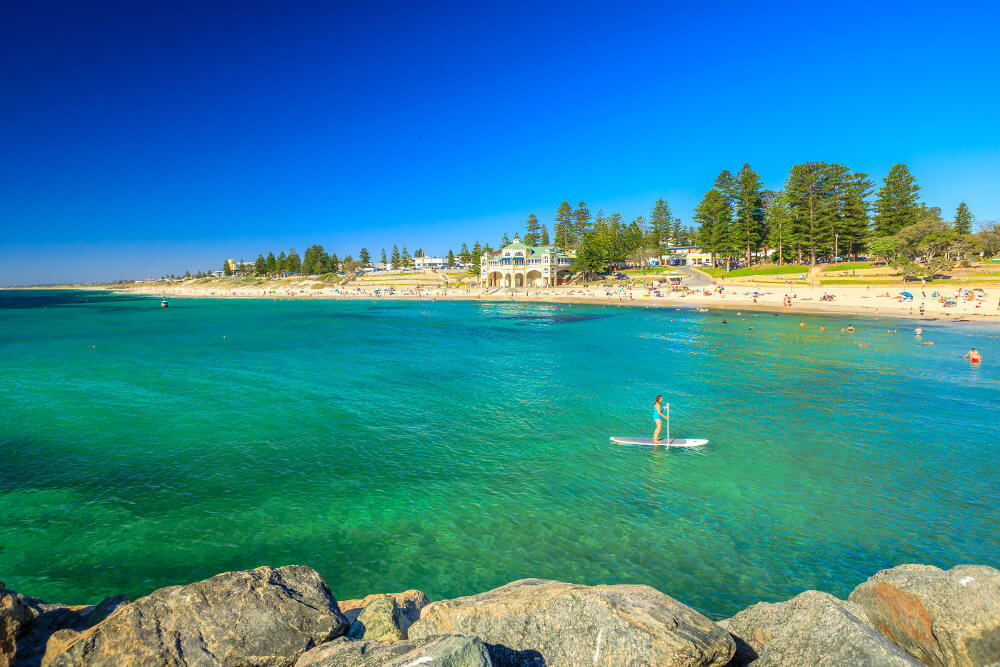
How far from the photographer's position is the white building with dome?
359 ft

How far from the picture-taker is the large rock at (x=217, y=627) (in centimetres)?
527

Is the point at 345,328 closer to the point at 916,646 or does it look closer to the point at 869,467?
the point at 869,467

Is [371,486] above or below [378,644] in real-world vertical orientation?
below

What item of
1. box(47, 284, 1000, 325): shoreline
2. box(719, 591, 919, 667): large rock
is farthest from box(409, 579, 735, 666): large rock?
box(47, 284, 1000, 325): shoreline

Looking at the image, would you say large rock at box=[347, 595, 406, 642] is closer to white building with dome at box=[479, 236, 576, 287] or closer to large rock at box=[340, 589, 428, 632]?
large rock at box=[340, 589, 428, 632]

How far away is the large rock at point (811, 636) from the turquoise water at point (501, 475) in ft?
9.44

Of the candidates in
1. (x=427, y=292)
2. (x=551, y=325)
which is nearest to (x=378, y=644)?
(x=551, y=325)

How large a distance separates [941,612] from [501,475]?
10060 millimetres

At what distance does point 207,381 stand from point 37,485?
14497 millimetres

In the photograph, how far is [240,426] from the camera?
1895cm

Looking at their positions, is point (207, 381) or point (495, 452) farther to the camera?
point (207, 381)

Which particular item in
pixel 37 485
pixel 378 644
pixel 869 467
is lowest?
pixel 869 467

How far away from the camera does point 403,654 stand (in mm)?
4766

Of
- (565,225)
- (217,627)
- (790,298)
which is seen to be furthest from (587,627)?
(565,225)
